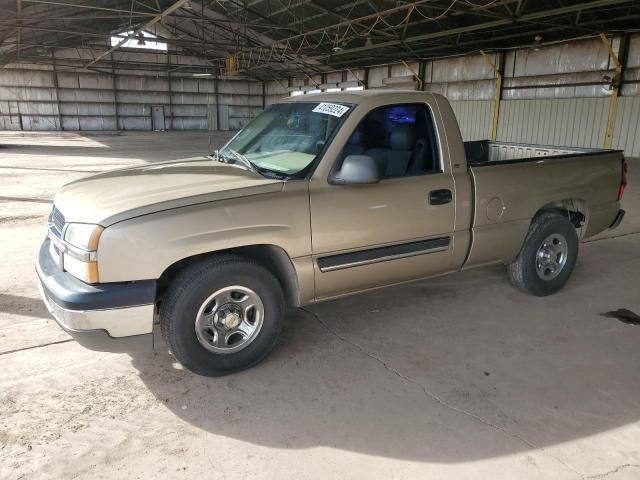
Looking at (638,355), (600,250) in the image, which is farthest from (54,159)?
(638,355)

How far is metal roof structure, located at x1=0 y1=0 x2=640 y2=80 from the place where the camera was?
638 inches

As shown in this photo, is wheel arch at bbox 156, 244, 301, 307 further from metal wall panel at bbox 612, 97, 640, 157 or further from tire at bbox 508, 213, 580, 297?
metal wall panel at bbox 612, 97, 640, 157

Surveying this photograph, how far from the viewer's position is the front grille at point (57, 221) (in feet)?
10.5

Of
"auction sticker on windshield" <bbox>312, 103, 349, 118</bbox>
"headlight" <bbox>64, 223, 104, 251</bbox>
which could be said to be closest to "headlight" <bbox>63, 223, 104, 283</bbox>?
"headlight" <bbox>64, 223, 104, 251</bbox>

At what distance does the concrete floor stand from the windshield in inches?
54.8

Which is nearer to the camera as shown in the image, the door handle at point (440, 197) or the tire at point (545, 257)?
the door handle at point (440, 197)

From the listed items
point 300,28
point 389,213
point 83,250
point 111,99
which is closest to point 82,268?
point 83,250

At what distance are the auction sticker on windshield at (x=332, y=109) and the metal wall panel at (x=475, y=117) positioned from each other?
811 inches

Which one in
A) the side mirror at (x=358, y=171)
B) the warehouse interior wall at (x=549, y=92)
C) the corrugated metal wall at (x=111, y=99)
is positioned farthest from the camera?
the corrugated metal wall at (x=111, y=99)

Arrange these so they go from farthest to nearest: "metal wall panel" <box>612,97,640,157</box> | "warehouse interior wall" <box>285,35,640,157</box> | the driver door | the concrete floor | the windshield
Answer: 1. "warehouse interior wall" <box>285,35,640,157</box>
2. "metal wall panel" <box>612,97,640,157</box>
3. the windshield
4. the driver door
5. the concrete floor

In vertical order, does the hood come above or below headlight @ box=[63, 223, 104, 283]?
above

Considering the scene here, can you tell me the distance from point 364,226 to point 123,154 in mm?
18403

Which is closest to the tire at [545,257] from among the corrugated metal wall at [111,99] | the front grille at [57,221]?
the front grille at [57,221]

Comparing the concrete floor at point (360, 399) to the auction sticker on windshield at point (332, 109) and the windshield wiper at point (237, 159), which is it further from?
the auction sticker on windshield at point (332, 109)
